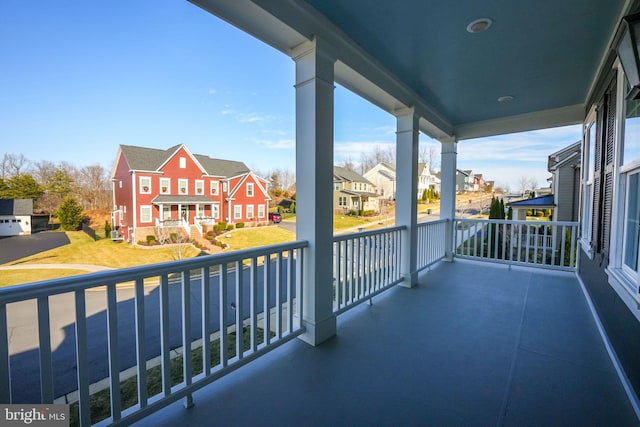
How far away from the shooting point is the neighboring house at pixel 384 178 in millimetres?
3604

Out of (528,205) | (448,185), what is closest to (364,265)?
(448,185)

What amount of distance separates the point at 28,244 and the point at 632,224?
11.7 feet

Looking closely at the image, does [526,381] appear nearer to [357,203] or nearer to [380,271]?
[380,271]

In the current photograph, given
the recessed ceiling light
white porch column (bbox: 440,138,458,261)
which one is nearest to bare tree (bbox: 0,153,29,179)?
the recessed ceiling light

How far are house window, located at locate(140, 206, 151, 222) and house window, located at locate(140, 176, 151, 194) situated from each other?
0.34ft

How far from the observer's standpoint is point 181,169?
1.91 metres

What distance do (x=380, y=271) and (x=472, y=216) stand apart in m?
3.10

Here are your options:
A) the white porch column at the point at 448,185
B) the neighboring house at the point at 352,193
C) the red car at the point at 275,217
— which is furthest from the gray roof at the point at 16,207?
the white porch column at the point at 448,185

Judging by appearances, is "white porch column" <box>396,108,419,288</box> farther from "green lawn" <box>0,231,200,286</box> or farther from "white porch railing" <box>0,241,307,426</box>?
"green lawn" <box>0,231,200,286</box>

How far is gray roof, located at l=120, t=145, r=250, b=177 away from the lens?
172 centimetres

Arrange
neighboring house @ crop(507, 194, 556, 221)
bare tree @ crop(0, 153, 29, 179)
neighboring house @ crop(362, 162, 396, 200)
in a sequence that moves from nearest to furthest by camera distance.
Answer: bare tree @ crop(0, 153, 29, 179), neighboring house @ crop(362, 162, 396, 200), neighboring house @ crop(507, 194, 556, 221)

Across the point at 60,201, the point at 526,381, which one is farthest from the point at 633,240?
the point at 60,201

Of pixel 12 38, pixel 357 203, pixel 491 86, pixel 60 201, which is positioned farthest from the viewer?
pixel 491 86

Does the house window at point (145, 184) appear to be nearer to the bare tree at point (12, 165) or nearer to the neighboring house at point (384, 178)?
the bare tree at point (12, 165)
